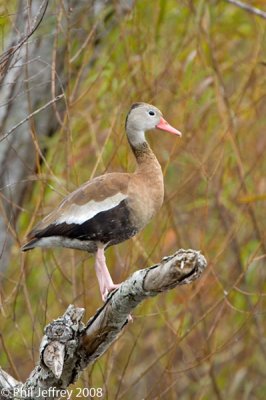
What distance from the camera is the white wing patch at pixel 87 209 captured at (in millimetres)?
4812

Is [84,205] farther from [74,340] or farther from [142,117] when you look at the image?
[74,340]

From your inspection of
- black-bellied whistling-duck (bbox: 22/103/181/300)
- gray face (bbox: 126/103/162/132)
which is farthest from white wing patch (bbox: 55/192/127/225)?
gray face (bbox: 126/103/162/132)

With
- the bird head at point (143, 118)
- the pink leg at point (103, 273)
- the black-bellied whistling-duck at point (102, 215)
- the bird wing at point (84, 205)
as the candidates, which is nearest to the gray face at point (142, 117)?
the bird head at point (143, 118)

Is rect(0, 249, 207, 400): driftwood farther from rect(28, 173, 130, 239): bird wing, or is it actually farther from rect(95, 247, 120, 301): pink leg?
rect(95, 247, 120, 301): pink leg

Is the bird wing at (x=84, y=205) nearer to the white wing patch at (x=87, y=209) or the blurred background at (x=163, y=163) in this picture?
the white wing patch at (x=87, y=209)

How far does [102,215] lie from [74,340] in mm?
878

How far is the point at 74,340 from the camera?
4.11 m

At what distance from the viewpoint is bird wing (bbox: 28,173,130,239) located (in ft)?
15.7

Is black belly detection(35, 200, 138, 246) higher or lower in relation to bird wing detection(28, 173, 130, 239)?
lower

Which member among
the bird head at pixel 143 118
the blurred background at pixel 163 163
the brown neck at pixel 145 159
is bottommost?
the blurred background at pixel 163 163

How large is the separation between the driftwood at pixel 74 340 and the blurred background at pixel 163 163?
109 cm

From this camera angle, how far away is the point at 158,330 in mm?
7953

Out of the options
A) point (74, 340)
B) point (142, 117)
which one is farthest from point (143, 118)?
point (74, 340)

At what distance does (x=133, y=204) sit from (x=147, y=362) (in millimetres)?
3550
